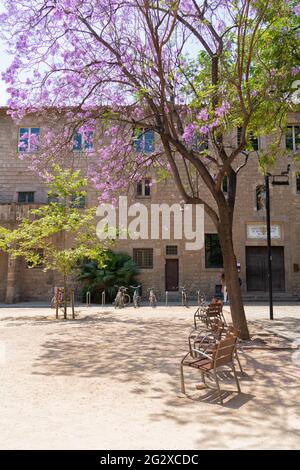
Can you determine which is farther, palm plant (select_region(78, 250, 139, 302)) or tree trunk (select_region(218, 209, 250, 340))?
palm plant (select_region(78, 250, 139, 302))

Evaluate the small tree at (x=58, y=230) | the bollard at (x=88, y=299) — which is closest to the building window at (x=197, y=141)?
the small tree at (x=58, y=230)

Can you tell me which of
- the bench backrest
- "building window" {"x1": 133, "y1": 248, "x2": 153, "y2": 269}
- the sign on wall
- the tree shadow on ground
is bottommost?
the tree shadow on ground

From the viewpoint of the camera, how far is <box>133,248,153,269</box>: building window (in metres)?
23.4

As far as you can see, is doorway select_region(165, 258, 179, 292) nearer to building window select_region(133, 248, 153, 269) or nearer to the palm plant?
building window select_region(133, 248, 153, 269)

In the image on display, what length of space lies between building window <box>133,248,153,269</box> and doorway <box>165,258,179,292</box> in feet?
3.41

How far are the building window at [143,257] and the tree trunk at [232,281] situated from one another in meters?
13.2

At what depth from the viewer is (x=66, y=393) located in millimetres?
5621

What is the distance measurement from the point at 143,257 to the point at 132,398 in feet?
59.3

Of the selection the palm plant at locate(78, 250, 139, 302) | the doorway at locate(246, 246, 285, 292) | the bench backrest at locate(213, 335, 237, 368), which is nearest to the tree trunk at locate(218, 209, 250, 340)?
the bench backrest at locate(213, 335, 237, 368)

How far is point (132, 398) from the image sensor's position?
539cm

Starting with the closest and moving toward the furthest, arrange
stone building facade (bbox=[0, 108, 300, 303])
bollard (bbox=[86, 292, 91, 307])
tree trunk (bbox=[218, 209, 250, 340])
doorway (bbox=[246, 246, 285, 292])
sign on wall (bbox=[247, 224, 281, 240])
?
1. tree trunk (bbox=[218, 209, 250, 340])
2. bollard (bbox=[86, 292, 91, 307])
3. stone building facade (bbox=[0, 108, 300, 303])
4. doorway (bbox=[246, 246, 285, 292])
5. sign on wall (bbox=[247, 224, 281, 240])

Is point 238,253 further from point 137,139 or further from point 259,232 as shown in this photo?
point 137,139

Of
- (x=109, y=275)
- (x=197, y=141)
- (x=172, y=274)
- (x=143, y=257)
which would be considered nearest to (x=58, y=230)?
(x=197, y=141)

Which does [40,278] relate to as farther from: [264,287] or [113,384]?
[113,384]
